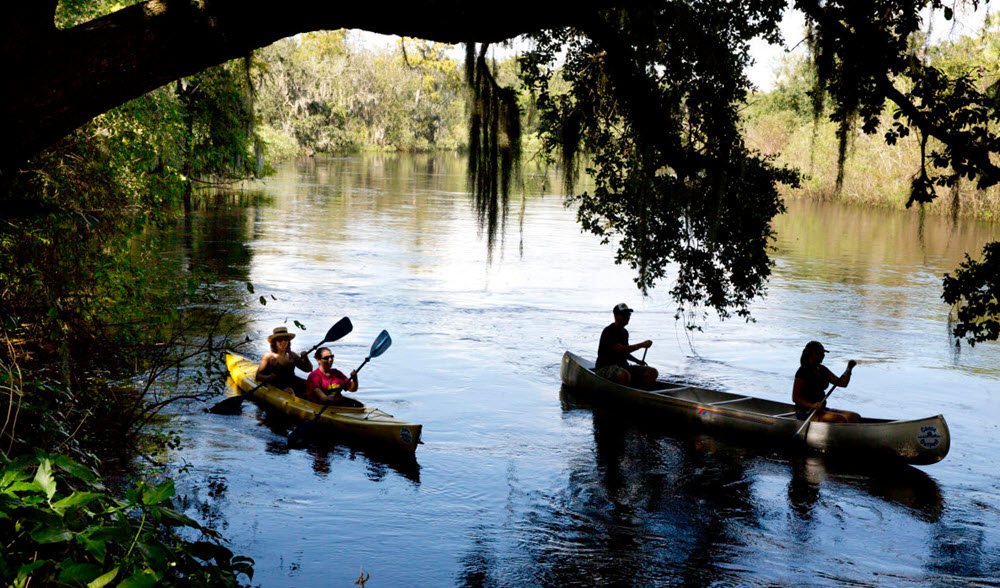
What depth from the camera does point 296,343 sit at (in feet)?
52.5

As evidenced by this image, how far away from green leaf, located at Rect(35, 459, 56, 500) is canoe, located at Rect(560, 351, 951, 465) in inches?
383

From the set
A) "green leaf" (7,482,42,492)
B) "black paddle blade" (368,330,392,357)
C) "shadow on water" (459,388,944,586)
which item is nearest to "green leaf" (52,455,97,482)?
"green leaf" (7,482,42,492)

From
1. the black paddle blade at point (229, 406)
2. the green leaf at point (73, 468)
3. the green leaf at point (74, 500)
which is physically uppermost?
the green leaf at point (73, 468)

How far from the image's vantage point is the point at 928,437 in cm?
1019

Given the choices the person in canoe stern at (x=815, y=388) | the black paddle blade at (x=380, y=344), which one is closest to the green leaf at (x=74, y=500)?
the black paddle blade at (x=380, y=344)

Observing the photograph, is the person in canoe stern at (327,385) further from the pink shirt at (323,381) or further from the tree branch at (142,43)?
the tree branch at (142,43)

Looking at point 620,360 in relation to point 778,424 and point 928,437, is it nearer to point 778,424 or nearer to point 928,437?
point 778,424

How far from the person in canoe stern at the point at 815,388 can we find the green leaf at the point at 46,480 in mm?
9587

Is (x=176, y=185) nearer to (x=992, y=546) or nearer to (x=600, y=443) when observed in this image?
(x=600, y=443)

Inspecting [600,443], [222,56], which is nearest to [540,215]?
[600,443]

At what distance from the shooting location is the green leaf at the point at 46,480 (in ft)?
7.97

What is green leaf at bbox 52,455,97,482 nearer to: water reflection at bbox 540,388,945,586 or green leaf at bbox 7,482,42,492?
green leaf at bbox 7,482,42,492

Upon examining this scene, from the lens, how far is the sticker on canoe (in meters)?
10.1

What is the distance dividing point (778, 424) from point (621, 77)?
7.57m
